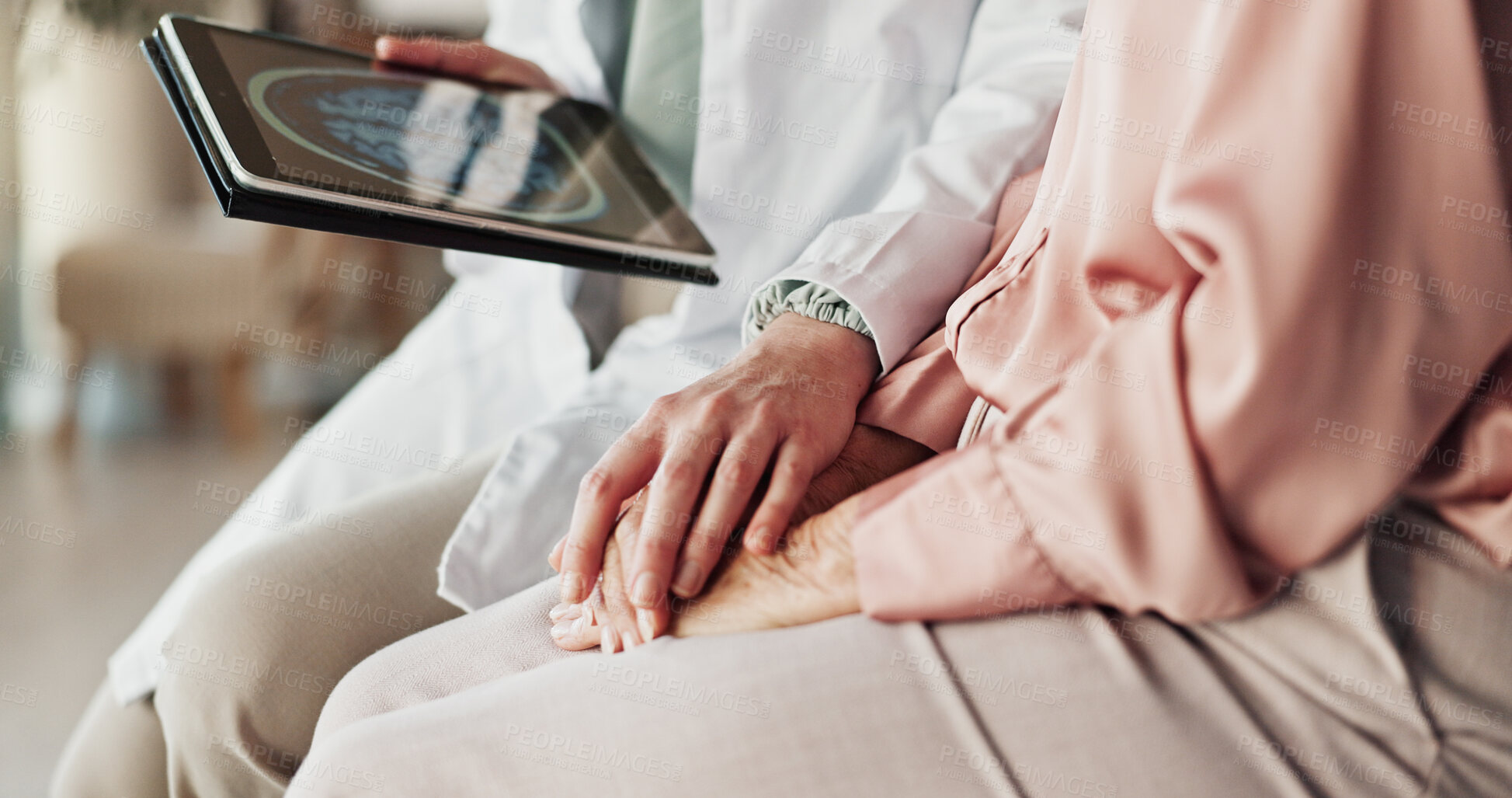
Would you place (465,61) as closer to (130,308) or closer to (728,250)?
(728,250)

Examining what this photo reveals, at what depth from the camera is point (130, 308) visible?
6.88 ft

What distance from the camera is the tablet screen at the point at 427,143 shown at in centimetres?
65

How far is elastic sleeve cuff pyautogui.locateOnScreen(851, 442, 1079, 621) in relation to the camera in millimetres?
451

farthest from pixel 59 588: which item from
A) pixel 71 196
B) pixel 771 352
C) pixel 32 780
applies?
pixel 771 352

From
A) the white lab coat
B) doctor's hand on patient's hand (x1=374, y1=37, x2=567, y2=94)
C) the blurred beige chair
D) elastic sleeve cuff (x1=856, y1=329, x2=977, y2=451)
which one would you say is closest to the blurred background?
the blurred beige chair

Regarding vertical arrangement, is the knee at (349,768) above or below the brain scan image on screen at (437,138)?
below

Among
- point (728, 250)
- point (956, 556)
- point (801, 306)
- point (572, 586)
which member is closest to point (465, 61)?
point (728, 250)

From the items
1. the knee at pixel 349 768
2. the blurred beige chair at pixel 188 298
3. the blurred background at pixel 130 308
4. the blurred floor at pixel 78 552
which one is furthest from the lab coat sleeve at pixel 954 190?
the blurred beige chair at pixel 188 298

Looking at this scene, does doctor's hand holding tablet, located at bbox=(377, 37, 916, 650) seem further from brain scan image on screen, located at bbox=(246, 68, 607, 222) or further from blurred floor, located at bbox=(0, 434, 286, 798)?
blurred floor, located at bbox=(0, 434, 286, 798)

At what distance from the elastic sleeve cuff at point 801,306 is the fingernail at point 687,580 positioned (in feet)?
0.63

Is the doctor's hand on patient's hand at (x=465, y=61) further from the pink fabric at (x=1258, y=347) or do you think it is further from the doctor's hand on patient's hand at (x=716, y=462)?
the pink fabric at (x=1258, y=347)

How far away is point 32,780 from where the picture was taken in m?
1.13

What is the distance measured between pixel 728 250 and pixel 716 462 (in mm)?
407

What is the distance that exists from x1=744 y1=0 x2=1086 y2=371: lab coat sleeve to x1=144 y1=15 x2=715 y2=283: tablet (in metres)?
0.13
